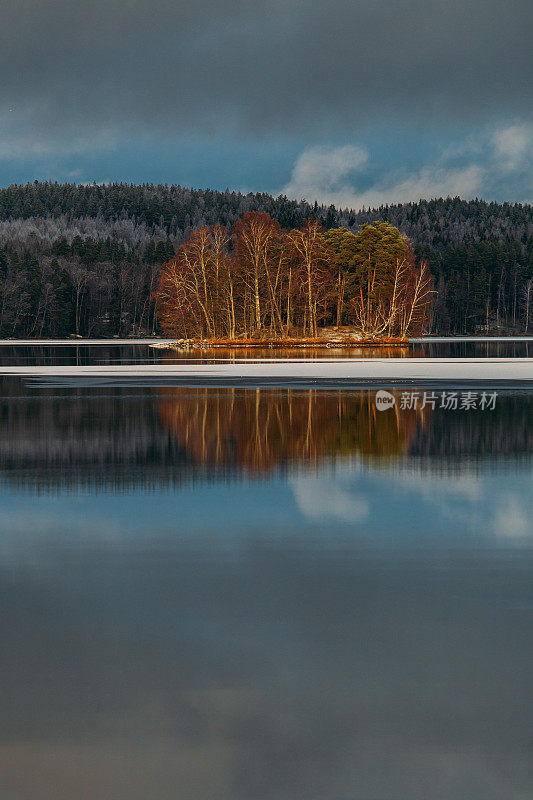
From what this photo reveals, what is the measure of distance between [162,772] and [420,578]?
3.81 meters

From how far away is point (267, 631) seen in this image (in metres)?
6.70

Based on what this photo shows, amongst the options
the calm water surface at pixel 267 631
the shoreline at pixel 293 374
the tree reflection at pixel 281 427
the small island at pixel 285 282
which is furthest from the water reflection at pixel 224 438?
the small island at pixel 285 282

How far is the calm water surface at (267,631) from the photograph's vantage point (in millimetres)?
4801

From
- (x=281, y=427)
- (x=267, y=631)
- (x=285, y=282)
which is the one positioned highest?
(x=285, y=282)

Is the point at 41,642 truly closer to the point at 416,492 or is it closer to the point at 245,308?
the point at 416,492

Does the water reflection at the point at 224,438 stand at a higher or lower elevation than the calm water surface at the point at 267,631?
lower

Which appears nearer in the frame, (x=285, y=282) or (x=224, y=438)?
(x=224, y=438)

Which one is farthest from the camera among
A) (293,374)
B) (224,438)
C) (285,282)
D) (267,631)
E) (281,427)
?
(285,282)

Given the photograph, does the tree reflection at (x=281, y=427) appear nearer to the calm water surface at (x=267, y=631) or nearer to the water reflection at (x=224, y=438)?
the water reflection at (x=224, y=438)

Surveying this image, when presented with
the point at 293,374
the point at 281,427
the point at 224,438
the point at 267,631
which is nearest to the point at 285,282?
the point at 293,374

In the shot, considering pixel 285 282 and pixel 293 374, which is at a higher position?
pixel 285 282

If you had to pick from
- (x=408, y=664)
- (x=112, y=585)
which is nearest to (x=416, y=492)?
(x=112, y=585)

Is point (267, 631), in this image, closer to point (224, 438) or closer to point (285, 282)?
point (224, 438)

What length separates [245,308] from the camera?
105500mm
